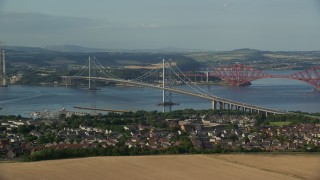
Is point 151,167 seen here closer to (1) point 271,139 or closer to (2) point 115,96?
(1) point 271,139

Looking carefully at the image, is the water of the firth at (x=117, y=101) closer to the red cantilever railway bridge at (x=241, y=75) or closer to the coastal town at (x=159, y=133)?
the coastal town at (x=159, y=133)

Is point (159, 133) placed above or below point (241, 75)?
below

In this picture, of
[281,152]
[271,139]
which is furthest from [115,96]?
[281,152]

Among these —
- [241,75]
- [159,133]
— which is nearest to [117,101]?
[159,133]

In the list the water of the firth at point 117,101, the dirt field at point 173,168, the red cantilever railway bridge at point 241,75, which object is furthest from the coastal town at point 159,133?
the red cantilever railway bridge at point 241,75

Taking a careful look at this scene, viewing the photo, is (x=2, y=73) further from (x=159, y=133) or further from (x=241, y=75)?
(x=159, y=133)
